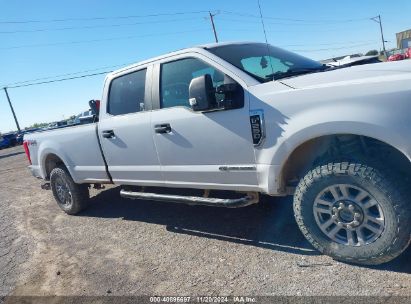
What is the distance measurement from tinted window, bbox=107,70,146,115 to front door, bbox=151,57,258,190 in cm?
38

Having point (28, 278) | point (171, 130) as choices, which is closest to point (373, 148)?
point (171, 130)

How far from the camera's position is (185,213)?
5246 mm

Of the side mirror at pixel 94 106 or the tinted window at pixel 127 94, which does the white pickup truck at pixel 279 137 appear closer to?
the tinted window at pixel 127 94

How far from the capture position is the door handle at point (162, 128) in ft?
13.3

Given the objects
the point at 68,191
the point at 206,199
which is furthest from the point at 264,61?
the point at 68,191

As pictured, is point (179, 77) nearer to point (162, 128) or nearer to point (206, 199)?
point (162, 128)

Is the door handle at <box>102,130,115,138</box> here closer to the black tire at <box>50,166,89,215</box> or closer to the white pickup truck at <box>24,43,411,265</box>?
the white pickup truck at <box>24,43,411,265</box>

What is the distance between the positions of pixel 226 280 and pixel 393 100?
1.97m

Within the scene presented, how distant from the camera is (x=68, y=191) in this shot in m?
6.11

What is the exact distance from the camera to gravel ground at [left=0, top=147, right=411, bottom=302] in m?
3.04

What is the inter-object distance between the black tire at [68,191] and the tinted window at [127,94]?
64.5 inches

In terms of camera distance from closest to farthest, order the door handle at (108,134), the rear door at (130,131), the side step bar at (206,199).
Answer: the side step bar at (206,199)
the rear door at (130,131)
the door handle at (108,134)

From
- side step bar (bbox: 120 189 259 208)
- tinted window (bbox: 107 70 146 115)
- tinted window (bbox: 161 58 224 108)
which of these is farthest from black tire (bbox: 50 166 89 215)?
tinted window (bbox: 161 58 224 108)

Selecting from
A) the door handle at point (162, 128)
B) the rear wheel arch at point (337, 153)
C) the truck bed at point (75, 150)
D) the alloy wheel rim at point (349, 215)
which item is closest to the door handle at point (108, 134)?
the truck bed at point (75, 150)
